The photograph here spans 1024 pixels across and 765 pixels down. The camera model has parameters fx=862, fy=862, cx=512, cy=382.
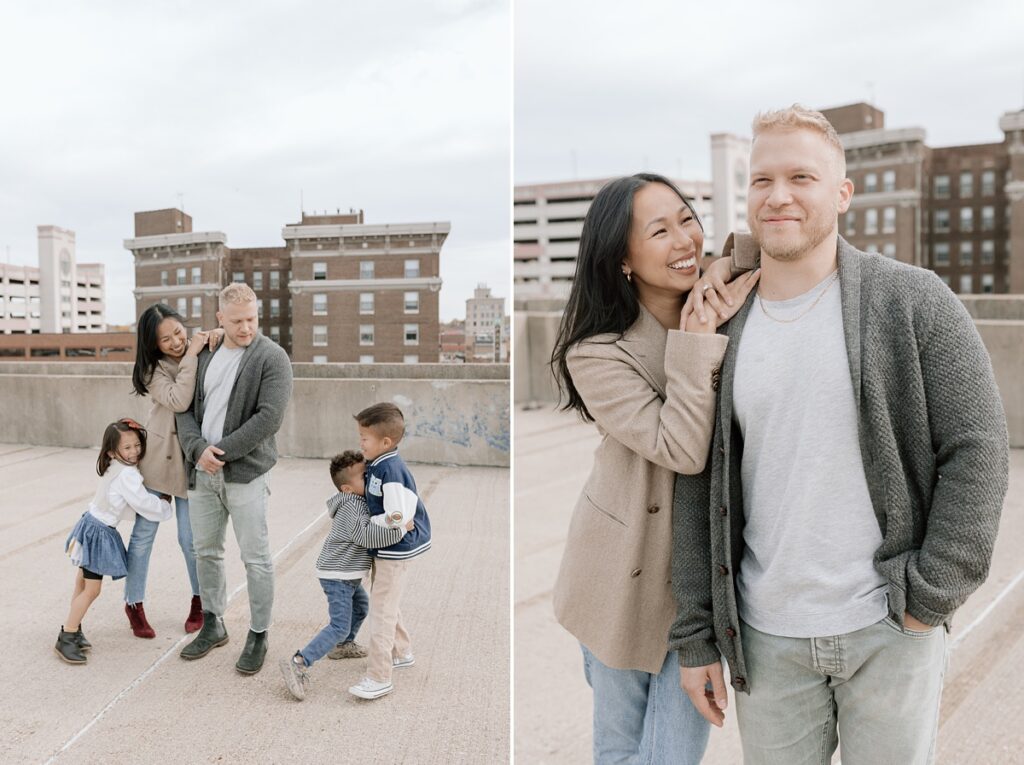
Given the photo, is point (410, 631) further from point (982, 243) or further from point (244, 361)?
point (982, 243)

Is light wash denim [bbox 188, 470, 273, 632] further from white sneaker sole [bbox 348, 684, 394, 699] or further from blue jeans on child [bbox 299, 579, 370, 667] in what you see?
white sneaker sole [bbox 348, 684, 394, 699]

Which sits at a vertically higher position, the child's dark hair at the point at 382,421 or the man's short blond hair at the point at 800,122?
the man's short blond hair at the point at 800,122

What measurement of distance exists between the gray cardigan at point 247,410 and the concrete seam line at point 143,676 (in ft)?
2.13


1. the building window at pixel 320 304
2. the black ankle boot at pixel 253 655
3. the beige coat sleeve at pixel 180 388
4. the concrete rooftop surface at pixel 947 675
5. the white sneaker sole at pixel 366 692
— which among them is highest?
the building window at pixel 320 304

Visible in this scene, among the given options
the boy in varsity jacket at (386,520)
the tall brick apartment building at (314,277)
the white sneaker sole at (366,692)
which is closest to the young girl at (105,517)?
the tall brick apartment building at (314,277)

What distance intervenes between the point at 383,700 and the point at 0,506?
6.23ft

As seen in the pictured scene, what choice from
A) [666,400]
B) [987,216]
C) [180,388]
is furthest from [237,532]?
[987,216]

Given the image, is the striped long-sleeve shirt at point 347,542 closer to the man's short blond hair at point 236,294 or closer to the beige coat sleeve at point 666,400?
the man's short blond hair at point 236,294

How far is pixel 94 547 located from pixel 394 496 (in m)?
1.18

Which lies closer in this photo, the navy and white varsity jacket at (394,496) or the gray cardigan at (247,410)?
the navy and white varsity jacket at (394,496)

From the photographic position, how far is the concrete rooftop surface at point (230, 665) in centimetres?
271

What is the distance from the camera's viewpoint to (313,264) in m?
3.44

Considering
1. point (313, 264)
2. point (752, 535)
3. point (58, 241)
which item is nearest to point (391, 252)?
point (313, 264)

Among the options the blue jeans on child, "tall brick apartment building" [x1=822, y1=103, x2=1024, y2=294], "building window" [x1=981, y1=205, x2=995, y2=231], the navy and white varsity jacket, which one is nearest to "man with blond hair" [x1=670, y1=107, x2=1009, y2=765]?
the navy and white varsity jacket
